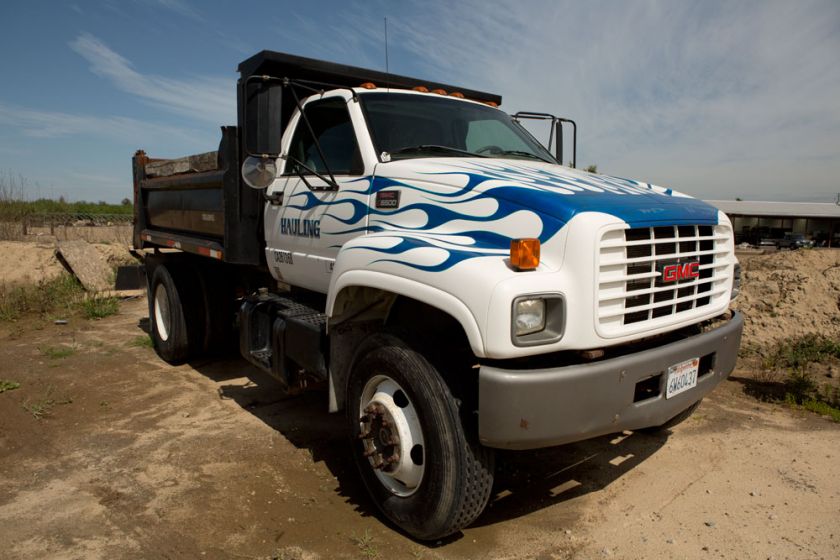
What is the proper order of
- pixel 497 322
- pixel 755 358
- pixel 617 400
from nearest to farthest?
pixel 497 322 < pixel 617 400 < pixel 755 358

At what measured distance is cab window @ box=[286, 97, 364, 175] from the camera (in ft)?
12.8

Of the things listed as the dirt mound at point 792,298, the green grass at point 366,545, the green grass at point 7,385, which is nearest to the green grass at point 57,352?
the green grass at point 7,385

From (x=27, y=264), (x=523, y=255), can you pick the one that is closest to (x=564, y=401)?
(x=523, y=255)

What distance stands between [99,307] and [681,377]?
8.76m

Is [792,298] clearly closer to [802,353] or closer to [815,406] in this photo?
[802,353]

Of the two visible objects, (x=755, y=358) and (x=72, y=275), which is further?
(x=72, y=275)

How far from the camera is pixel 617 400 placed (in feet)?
8.76

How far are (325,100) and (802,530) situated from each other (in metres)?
3.93

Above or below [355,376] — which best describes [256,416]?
below

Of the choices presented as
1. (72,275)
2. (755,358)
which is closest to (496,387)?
(755,358)

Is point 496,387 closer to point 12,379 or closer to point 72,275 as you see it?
point 12,379

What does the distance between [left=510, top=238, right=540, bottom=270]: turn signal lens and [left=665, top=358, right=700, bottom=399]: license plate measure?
975mm

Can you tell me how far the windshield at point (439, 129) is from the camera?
3.82 metres

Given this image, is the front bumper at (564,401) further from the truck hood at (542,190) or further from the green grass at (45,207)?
the green grass at (45,207)
